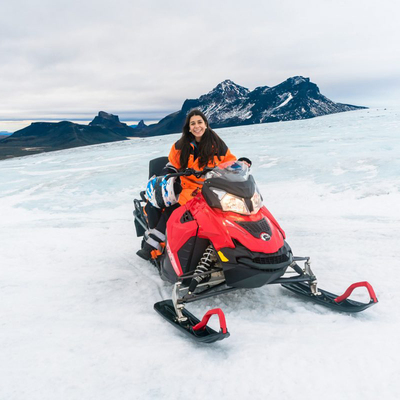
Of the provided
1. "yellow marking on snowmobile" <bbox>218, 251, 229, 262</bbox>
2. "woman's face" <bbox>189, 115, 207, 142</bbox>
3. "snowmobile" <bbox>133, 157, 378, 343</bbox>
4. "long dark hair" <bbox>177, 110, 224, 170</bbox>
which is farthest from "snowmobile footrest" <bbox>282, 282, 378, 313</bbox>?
"woman's face" <bbox>189, 115, 207, 142</bbox>

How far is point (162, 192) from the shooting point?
3.22 meters

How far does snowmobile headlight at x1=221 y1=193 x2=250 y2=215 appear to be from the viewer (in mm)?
2617

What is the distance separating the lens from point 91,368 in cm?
218

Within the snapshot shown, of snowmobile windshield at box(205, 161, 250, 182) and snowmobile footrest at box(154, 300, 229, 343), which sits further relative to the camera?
snowmobile windshield at box(205, 161, 250, 182)

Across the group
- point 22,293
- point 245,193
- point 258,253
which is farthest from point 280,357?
point 22,293

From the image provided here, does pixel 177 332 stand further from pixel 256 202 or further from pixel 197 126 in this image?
pixel 197 126

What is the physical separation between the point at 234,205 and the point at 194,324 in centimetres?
100

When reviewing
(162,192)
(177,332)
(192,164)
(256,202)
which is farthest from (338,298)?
(192,164)

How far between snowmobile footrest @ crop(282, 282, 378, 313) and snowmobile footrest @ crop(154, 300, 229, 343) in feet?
3.28

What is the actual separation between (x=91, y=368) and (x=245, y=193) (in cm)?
165

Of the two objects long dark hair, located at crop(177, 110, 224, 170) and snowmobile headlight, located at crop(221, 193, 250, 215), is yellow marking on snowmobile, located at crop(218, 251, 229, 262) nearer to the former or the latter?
snowmobile headlight, located at crop(221, 193, 250, 215)

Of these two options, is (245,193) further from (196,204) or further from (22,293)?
(22,293)

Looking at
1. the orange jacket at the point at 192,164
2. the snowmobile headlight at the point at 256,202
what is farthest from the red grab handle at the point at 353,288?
the orange jacket at the point at 192,164

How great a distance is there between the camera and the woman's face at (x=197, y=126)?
3639 mm
